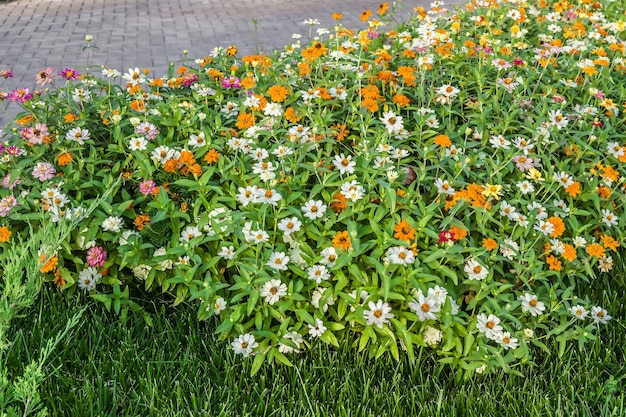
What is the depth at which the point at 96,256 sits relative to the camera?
2758mm

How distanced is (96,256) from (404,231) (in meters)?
1.28

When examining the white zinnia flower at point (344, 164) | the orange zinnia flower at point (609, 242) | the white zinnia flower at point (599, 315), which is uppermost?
the white zinnia flower at point (344, 164)

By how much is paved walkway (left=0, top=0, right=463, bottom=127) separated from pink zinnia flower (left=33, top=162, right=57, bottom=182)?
2.66 meters

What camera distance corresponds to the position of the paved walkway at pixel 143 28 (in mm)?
6793

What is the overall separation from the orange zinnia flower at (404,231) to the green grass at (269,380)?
1.63ft

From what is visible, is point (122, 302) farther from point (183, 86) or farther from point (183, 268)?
point (183, 86)

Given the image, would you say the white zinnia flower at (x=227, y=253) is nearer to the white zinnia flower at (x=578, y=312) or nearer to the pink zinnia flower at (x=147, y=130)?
the pink zinnia flower at (x=147, y=130)

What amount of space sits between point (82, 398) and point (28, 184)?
3.32 feet

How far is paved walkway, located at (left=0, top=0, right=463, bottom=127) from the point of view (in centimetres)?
679

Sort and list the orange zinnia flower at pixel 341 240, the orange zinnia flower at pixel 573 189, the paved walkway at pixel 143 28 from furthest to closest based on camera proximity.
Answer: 1. the paved walkway at pixel 143 28
2. the orange zinnia flower at pixel 573 189
3. the orange zinnia flower at pixel 341 240

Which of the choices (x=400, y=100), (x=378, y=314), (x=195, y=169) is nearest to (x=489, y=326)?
(x=378, y=314)

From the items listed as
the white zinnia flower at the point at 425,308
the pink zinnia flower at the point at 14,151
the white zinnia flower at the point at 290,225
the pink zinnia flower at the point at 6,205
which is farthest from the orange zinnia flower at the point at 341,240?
the pink zinnia flower at the point at 14,151

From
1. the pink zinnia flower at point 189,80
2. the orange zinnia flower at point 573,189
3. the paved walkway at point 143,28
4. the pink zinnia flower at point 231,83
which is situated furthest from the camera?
the paved walkway at point 143,28

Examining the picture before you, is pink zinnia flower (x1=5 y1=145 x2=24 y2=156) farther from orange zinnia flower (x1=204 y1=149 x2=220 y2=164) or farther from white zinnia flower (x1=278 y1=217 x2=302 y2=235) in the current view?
white zinnia flower (x1=278 y1=217 x2=302 y2=235)
